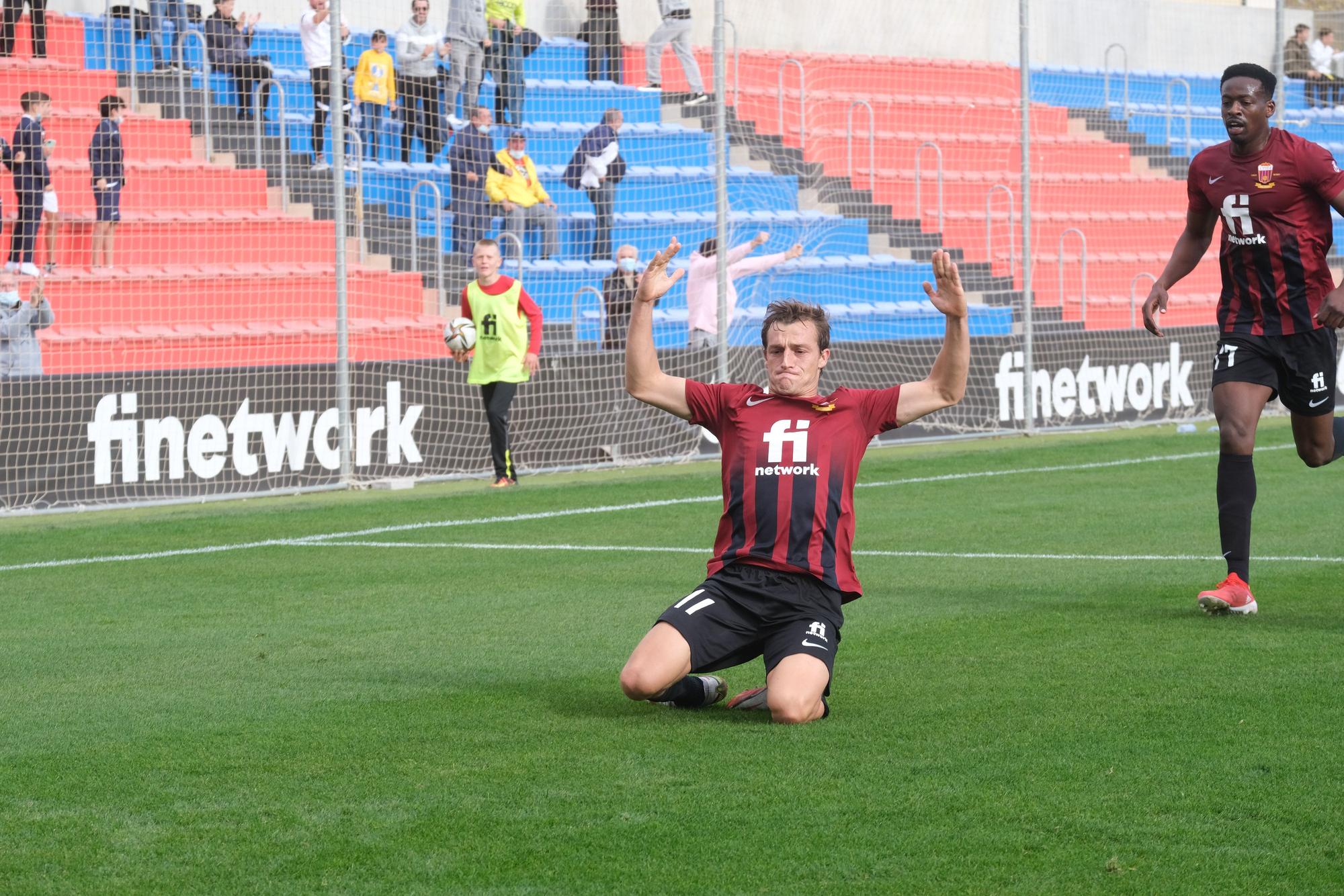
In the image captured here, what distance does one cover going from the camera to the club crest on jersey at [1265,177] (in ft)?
24.9

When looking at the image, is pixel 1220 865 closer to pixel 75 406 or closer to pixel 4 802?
pixel 4 802

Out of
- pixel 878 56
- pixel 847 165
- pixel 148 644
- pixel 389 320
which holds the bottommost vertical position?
pixel 148 644

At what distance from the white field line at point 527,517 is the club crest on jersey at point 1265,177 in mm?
5324

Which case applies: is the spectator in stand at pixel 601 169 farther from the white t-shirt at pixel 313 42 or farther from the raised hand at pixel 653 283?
the raised hand at pixel 653 283

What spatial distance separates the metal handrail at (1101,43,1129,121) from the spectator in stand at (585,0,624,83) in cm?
798

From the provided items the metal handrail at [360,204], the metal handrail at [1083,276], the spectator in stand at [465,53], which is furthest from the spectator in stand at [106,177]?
the metal handrail at [1083,276]

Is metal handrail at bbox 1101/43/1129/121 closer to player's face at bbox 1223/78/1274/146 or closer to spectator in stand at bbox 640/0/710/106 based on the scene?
spectator in stand at bbox 640/0/710/106

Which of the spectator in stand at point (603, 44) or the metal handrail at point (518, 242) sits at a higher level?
the spectator in stand at point (603, 44)

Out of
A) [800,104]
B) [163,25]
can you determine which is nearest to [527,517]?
[163,25]

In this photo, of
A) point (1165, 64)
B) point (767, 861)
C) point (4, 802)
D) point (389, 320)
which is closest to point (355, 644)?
point (4, 802)

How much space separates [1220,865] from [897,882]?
69 cm

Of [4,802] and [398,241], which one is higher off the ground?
[398,241]

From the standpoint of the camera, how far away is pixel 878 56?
25.6 meters

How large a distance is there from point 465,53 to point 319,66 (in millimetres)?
1444
